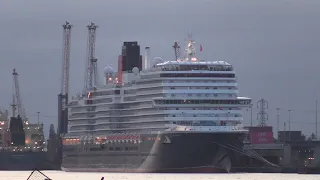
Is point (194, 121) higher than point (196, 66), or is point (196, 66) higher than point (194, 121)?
point (196, 66)

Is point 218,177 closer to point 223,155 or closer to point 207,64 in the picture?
point 223,155

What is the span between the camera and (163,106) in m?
195

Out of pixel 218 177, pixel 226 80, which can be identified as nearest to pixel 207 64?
pixel 226 80

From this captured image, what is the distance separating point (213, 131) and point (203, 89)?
6714 millimetres

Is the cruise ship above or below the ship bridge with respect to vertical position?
below

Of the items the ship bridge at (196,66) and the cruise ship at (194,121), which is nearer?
the cruise ship at (194,121)

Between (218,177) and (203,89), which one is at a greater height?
(203,89)

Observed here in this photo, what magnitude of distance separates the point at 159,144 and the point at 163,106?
17.5ft

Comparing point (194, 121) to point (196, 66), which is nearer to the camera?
point (194, 121)

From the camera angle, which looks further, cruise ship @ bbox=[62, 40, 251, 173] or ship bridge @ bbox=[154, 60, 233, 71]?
ship bridge @ bbox=[154, 60, 233, 71]

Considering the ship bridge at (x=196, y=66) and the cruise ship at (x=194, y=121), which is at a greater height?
the ship bridge at (x=196, y=66)

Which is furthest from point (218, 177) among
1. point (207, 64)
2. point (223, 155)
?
point (207, 64)

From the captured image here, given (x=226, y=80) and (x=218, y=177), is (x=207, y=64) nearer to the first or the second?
(x=226, y=80)

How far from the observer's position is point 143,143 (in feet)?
650
